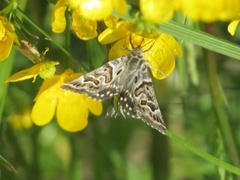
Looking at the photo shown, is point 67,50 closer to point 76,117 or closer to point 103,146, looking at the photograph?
point 76,117

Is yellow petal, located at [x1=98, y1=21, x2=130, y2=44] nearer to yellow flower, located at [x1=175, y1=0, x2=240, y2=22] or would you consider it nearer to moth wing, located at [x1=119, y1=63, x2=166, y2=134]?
moth wing, located at [x1=119, y1=63, x2=166, y2=134]

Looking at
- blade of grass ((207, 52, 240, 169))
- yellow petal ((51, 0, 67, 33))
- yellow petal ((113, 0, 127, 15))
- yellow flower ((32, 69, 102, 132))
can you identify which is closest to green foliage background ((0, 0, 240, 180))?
blade of grass ((207, 52, 240, 169))

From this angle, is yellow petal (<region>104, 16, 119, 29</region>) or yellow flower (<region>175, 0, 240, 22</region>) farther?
yellow petal (<region>104, 16, 119, 29</region>)

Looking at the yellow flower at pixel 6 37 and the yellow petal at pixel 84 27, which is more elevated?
the yellow flower at pixel 6 37

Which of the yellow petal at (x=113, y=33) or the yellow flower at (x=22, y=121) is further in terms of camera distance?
the yellow flower at (x=22, y=121)

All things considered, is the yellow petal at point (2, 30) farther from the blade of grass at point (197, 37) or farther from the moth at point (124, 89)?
the blade of grass at point (197, 37)

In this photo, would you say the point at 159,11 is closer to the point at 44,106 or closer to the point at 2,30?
the point at 2,30

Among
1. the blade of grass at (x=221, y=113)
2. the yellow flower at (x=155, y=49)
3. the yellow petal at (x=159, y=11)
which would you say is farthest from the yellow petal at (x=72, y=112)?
the yellow petal at (x=159, y=11)
